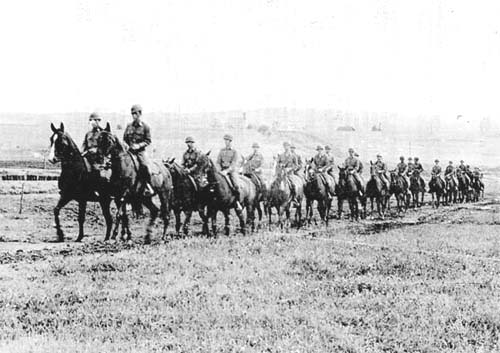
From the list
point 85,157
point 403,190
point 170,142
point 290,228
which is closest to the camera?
point 85,157

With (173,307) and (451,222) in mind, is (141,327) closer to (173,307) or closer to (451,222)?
(173,307)

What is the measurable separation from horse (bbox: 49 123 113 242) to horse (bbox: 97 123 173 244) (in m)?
0.54

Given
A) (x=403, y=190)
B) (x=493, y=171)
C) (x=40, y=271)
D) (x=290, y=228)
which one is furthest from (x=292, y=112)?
(x=40, y=271)

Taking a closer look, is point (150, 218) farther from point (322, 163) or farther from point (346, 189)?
point (346, 189)

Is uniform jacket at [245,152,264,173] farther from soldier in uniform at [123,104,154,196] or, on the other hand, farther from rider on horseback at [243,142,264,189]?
soldier in uniform at [123,104,154,196]

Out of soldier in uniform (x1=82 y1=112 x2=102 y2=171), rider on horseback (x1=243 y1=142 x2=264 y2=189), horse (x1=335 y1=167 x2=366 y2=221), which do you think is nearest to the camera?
soldier in uniform (x1=82 y1=112 x2=102 y2=171)

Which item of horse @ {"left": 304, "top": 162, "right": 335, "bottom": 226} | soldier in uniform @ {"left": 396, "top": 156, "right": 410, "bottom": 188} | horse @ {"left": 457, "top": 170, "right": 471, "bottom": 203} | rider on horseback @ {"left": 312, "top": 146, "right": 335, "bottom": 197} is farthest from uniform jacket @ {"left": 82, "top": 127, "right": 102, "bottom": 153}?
horse @ {"left": 457, "top": 170, "right": 471, "bottom": 203}

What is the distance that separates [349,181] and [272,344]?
17710mm

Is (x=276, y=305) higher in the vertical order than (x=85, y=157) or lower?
lower

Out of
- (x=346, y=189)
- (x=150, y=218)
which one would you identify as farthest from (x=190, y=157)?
(x=346, y=189)

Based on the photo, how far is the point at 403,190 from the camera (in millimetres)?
30938

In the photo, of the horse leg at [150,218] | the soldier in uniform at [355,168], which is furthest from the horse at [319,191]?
the horse leg at [150,218]

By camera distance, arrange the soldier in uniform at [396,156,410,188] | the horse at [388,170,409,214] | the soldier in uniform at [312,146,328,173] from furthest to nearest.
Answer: the soldier in uniform at [396,156,410,188] → the horse at [388,170,409,214] → the soldier in uniform at [312,146,328,173]

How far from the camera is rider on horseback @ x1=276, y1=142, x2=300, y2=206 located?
66.0ft
